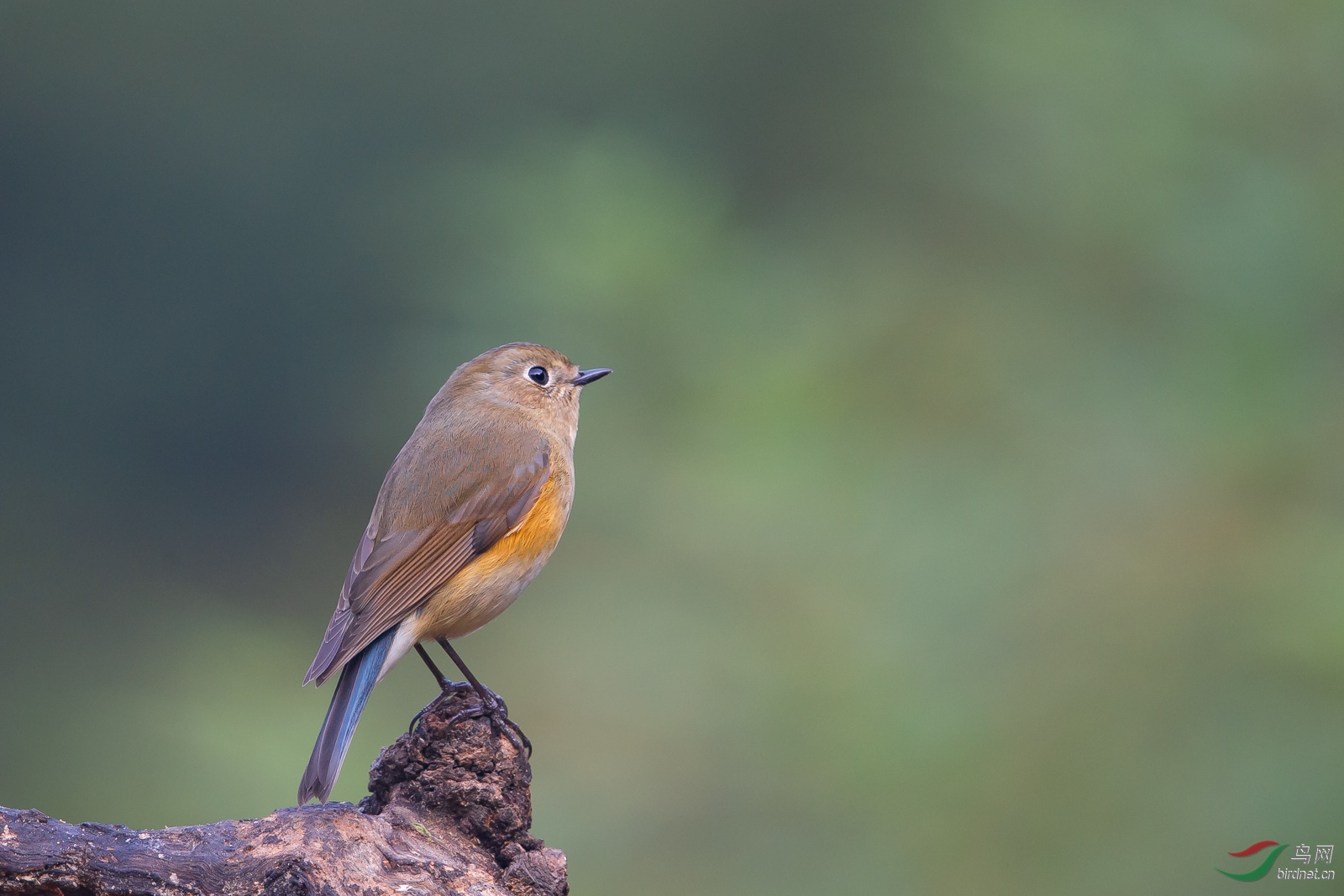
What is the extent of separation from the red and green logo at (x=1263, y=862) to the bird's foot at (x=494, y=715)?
4.06 metres

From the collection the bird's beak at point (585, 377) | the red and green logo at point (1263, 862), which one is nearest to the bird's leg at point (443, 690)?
the bird's beak at point (585, 377)

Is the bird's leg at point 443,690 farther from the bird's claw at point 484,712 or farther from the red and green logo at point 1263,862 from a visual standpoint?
the red and green logo at point 1263,862

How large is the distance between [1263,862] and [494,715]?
4325mm

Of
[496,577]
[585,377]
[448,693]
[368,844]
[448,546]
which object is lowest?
[368,844]

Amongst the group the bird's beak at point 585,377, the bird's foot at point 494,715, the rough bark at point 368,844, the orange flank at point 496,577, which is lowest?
the rough bark at point 368,844

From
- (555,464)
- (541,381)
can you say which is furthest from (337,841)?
(541,381)

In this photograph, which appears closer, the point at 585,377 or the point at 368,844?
the point at 368,844

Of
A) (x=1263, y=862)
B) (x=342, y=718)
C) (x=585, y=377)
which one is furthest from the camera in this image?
(x=1263, y=862)

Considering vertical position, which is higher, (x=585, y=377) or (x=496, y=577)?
(x=585, y=377)

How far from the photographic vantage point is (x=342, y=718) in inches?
130

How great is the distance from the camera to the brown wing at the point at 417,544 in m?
3.54

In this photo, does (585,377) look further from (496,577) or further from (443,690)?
(443,690)

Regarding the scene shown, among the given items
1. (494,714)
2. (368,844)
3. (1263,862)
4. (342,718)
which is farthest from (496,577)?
(1263,862)

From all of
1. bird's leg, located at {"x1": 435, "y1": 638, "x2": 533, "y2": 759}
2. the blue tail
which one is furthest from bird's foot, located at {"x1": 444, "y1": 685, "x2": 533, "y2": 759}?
the blue tail
